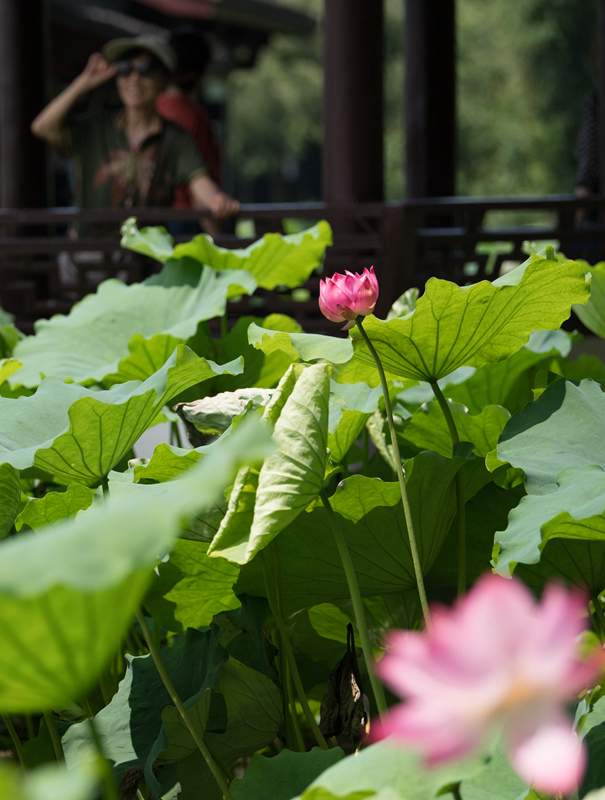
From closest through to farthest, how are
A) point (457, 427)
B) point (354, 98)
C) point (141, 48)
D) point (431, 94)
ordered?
1. point (457, 427)
2. point (354, 98)
3. point (141, 48)
4. point (431, 94)

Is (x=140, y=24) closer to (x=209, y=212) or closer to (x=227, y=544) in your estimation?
(x=209, y=212)

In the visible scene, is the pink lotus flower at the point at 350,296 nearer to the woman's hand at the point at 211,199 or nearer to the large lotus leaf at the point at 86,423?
the large lotus leaf at the point at 86,423

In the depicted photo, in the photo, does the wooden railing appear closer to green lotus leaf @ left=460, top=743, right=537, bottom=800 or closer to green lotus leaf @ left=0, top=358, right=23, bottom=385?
green lotus leaf @ left=0, top=358, right=23, bottom=385

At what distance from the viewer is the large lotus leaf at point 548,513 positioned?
0.63 m

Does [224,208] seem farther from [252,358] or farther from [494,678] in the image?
[494,678]

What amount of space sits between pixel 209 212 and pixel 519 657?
1.98 metres

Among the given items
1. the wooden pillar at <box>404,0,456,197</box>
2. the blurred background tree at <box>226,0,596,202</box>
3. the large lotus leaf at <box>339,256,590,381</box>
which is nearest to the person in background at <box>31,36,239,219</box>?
the wooden pillar at <box>404,0,456,197</box>

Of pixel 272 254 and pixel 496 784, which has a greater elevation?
pixel 272 254

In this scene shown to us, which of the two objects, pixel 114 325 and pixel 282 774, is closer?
pixel 282 774

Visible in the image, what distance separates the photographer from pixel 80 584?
306 mm

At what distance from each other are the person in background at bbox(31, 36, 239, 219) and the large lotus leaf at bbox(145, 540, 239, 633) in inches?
66.1

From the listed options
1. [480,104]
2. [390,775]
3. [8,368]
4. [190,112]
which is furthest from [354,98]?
[480,104]

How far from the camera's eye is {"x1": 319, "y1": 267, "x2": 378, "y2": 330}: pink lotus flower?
2.28 feet

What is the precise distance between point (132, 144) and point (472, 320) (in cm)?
192
